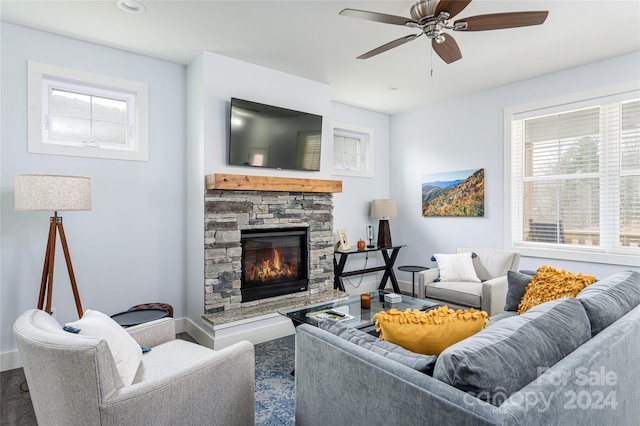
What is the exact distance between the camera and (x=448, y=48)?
8.50ft

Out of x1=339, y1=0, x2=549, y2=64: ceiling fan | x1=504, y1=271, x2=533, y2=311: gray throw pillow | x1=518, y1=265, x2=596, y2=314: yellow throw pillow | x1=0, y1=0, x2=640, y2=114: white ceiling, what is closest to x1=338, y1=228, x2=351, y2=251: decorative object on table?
x1=0, y1=0, x2=640, y2=114: white ceiling

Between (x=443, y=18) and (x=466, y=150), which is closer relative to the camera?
(x=443, y=18)

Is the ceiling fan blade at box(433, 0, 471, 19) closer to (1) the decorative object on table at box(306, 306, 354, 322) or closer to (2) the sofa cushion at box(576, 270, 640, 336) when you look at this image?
(2) the sofa cushion at box(576, 270, 640, 336)

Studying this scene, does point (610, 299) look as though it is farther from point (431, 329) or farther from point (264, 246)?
point (264, 246)

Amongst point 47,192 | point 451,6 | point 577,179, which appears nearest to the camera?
point 451,6

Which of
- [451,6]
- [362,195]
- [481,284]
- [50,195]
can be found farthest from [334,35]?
[481,284]

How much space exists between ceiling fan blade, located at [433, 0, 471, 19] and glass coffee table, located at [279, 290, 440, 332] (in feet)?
6.89

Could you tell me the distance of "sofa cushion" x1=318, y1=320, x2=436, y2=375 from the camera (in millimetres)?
1192

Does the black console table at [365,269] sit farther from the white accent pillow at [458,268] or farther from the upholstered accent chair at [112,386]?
the upholstered accent chair at [112,386]


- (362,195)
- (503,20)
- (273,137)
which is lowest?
(362,195)

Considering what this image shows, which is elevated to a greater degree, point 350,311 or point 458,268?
point 458,268

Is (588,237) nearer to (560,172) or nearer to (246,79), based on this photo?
(560,172)

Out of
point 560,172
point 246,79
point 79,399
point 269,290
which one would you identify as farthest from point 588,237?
point 79,399

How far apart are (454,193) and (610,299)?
3.16 metres
